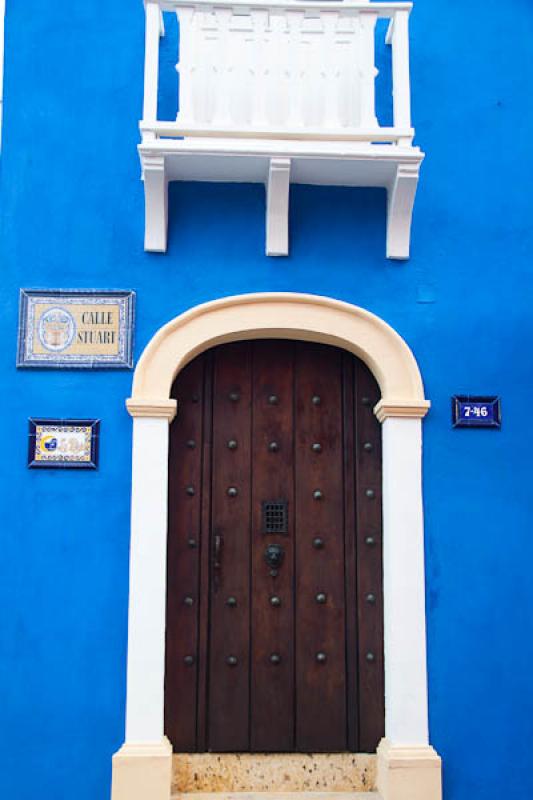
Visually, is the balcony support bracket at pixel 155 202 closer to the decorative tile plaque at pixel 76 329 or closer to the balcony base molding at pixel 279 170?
the balcony base molding at pixel 279 170

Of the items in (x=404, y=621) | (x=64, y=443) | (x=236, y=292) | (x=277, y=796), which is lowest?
(x=277, y=796)

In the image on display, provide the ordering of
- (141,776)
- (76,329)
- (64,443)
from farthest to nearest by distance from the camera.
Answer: (76,329) < (64,443) < (141,776)

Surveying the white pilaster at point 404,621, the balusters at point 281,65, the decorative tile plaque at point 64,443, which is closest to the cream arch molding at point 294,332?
the white pilaster at point 404,621

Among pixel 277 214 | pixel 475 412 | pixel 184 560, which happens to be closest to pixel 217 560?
pixel 184 560

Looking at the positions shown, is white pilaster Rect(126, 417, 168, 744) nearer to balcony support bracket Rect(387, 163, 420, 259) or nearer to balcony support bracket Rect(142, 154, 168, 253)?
balcony support bracket Rect(142, 154, 168, 253)

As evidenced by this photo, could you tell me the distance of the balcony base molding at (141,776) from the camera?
4.66 meters

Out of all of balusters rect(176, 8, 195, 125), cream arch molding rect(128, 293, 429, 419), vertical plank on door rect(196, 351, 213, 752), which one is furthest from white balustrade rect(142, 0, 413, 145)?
vertical plank on door rect(196, 351, 213, 752)

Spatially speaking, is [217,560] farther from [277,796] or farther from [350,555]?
[277,796]

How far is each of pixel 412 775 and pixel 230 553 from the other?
1443 millimetres

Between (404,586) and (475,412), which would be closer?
(404,586)

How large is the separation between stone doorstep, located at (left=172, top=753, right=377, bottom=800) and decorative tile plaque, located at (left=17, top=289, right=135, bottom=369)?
2.12m

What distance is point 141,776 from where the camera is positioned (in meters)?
4.67

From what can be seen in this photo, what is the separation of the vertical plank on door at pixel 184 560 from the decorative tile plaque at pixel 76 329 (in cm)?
43

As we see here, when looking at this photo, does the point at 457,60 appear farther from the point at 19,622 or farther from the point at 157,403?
the point at 19,622
